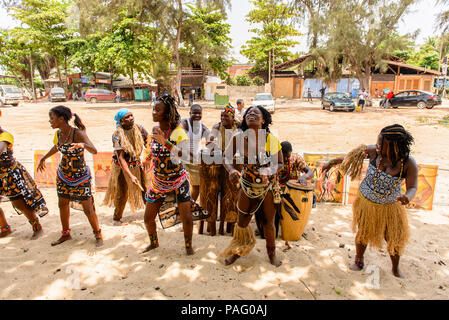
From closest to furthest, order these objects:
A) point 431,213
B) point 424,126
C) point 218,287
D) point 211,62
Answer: point 218,287
point 431,213
point 424,126
point 211,62

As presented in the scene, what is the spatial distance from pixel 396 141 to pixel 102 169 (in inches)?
204

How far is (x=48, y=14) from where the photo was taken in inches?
1267

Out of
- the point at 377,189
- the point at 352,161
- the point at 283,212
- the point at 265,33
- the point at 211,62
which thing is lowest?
the point at 283,212

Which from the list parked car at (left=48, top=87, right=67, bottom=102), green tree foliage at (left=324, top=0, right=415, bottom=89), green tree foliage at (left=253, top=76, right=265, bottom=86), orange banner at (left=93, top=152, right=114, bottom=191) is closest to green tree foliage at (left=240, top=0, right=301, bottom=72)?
green tree foliage at (left=253, top=76, right=265, bottom=86)

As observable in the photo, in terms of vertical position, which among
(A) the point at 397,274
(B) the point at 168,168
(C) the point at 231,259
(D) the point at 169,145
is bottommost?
(A) the point at 397,274

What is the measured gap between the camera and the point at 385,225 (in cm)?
308

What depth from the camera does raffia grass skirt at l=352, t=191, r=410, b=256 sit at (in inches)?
120

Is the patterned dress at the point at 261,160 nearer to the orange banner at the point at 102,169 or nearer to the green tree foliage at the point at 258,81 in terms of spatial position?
the orange banner at the point at 102,169

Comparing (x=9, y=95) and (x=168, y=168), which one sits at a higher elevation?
(x=9, y=95)

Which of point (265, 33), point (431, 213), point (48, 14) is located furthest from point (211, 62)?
point (431, 213)

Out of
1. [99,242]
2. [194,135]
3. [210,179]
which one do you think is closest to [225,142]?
[194,135]

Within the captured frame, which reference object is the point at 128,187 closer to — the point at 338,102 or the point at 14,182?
the point at 14,182

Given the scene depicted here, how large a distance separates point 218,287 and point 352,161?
1986 mm

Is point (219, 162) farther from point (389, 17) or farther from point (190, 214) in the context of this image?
point (389, 17)
